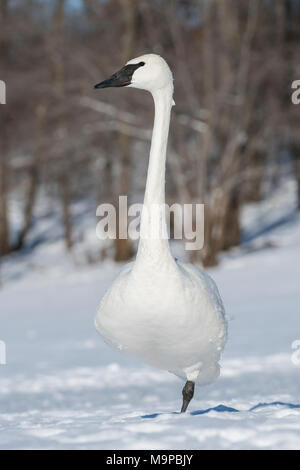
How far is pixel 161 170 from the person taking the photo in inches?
196

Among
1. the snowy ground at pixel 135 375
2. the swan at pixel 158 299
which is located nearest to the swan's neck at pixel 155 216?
the swan at pixel 158 299

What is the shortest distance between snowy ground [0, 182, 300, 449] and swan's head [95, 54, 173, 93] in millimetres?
2001

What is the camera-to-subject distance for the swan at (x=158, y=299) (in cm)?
473

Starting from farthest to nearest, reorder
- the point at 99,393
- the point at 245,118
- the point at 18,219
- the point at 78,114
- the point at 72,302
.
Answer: the point at 18,219, the point at 78,114, the point at 245,118, the point at 72,302, the point at 99,393

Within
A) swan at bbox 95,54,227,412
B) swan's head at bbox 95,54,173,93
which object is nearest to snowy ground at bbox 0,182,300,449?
swan at bbox 95,54,227,412

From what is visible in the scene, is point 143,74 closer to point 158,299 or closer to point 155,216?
point 155,216

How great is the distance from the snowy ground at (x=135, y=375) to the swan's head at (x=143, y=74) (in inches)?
78.8

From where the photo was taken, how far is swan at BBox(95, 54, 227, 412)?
4.73 meters

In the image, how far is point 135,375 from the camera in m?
8.44

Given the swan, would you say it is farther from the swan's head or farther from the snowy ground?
the snowy ground

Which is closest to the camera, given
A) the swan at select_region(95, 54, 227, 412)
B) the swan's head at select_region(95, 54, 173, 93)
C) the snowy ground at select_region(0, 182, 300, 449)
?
the snowy ground at select_region(0, 182, 300, 449)

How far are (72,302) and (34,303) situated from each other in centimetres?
88
